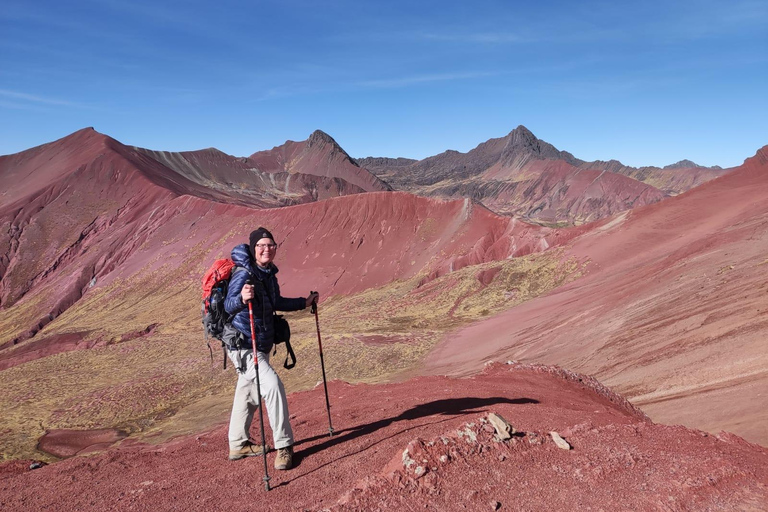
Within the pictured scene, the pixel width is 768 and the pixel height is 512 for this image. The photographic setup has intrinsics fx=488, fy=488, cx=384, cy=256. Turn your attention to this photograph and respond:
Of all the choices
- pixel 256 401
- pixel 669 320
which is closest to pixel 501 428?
pixel 256 401

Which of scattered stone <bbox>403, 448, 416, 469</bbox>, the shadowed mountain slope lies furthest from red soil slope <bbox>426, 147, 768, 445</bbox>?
the shadowed mountain slope

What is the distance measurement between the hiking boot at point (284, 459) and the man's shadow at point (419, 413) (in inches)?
6.6

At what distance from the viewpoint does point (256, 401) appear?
5.71 metres

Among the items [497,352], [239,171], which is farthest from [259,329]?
[239,171]

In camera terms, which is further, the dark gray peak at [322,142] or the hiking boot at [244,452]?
the dark gray peak at [322,142]

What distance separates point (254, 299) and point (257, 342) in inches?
20.2

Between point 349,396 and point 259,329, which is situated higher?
point 259,329

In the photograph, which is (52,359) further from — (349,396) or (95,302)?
(349,396)

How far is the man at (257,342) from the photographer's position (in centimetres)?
529

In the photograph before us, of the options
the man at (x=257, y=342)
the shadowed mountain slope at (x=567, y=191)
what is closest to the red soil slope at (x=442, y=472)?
the man at (x=257, y=342)

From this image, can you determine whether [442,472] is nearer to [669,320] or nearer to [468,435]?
[468,435]

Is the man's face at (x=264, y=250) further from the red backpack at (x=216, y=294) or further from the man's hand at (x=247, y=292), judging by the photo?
the man's hand at (x=247, y=292)

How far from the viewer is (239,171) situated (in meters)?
130

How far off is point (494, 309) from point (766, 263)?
1712 centimetres
